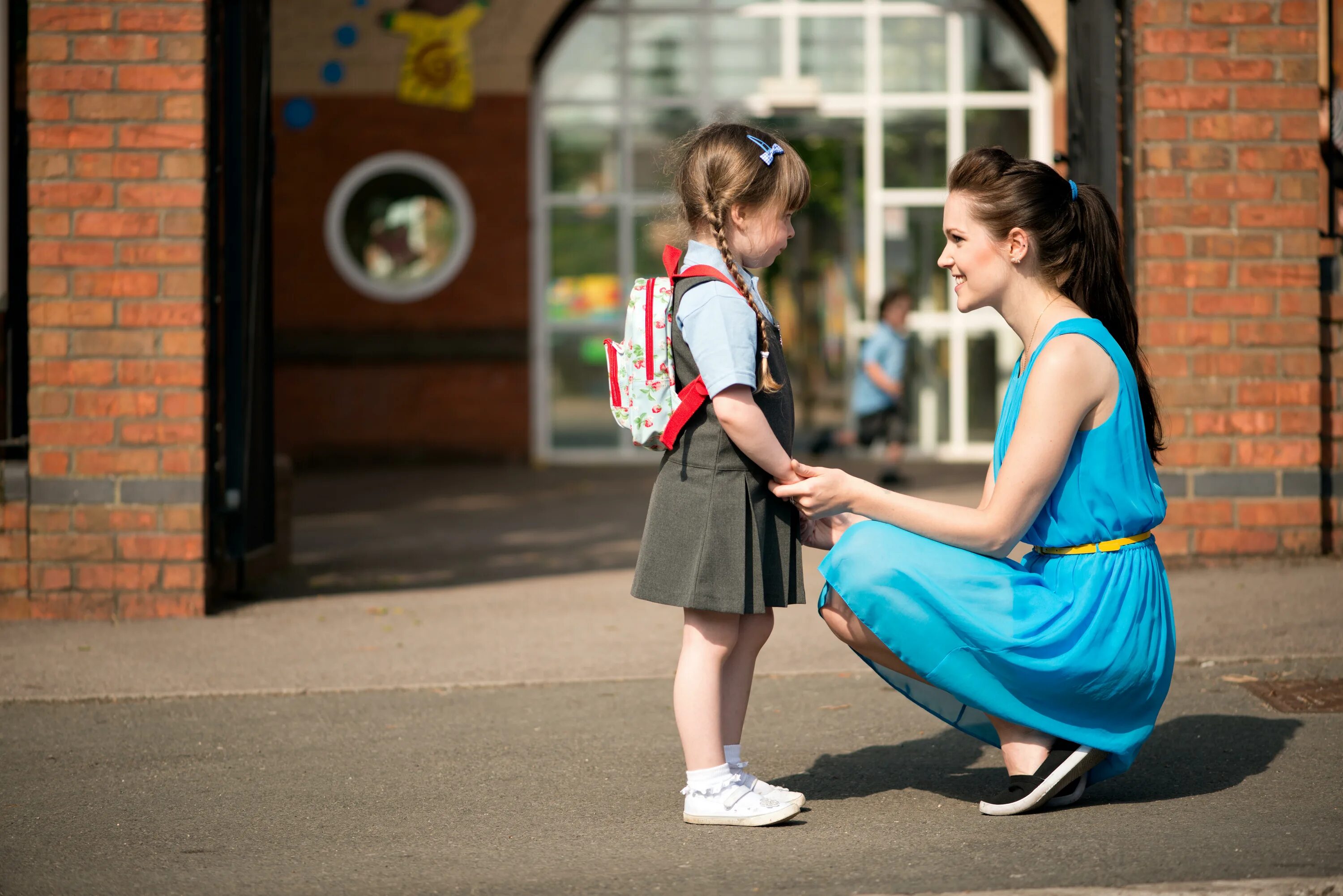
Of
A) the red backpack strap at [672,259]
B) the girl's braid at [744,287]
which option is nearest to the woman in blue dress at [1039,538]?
the girl's braid at [744,287]

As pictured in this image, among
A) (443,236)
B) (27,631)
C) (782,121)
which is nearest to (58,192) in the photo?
(27,631)

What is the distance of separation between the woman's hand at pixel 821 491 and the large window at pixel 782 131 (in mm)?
11006

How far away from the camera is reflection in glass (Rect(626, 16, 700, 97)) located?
47.2 feet

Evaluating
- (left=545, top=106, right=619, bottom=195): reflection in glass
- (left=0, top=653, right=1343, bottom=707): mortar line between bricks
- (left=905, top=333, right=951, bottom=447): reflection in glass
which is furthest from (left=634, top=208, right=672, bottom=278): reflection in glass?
(left=0, top=653, right=1343, bottom=707): mortar line between bricks

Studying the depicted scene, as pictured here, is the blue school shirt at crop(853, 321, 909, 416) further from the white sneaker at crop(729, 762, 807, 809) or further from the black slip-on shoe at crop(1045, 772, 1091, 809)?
the white sneaker at crop(729, 762, 807, 809)

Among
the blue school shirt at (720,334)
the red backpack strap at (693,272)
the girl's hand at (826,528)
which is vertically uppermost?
the red backpack strap at (693,272)

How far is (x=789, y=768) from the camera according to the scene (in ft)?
13.1

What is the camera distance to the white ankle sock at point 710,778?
343 cm

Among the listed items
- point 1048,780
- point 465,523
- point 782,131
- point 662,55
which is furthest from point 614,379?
point 662,55

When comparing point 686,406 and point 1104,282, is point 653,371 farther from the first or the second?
point 1104,282

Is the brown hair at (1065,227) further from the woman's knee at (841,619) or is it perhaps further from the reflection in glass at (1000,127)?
the reflection in glass at (1000,127)

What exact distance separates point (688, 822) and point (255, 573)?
4.13 m

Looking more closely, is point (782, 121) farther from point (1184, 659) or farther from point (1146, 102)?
point (1184, 659)

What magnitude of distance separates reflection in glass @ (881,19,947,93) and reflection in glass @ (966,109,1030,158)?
44cm
